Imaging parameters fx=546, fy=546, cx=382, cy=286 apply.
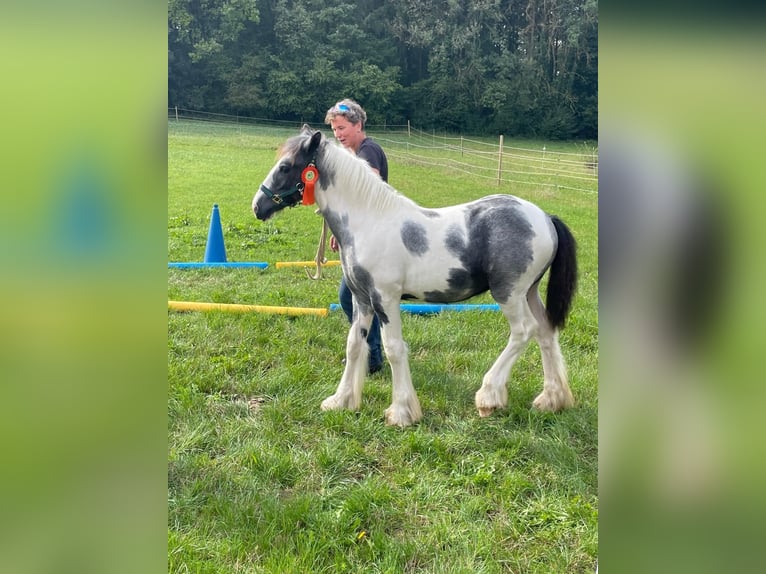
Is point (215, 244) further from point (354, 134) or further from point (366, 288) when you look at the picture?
point (366, 288)

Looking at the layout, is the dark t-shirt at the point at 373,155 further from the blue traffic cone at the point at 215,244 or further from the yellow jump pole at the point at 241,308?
the blue traffic cone at the point at 215,244

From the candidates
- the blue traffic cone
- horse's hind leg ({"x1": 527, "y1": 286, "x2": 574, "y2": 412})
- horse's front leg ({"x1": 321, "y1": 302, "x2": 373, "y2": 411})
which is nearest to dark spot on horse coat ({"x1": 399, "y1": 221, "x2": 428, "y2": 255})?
horse's front leg ({"x1": 321, "y1": 302, "x2": 373, "y2": 411})

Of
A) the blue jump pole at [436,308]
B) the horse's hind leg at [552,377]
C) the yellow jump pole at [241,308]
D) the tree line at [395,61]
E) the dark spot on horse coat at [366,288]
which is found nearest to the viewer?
the dark spot on horse coat at [366,288]

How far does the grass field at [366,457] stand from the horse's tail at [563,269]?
30.4 inches

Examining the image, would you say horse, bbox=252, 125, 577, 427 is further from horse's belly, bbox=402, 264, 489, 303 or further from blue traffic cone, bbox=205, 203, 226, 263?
blue traffic cone, bbox=205, 203, 226, 263

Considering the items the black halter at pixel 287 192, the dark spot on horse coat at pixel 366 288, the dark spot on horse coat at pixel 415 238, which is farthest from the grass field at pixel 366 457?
the black halter at pixel 287 192

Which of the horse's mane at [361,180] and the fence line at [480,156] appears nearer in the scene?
the horse's mane at [361,180]

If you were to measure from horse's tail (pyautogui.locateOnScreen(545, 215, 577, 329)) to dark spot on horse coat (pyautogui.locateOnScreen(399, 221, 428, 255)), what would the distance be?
877 mm

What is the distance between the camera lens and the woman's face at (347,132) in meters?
4.14

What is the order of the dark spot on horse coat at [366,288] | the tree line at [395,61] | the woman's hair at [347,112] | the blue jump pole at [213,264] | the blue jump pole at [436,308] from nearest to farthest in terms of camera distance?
the dark spot on horse coat at [366,288], the woman's hair at [347,112], the blue jump pole at [436,308], the blue jump pole at [213,264], the tree line at [395,61]

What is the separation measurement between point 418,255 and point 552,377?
1.25 m

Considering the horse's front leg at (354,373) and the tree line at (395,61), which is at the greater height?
the tree line at (395,61)

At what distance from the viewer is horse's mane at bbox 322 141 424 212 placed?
3.63 m
